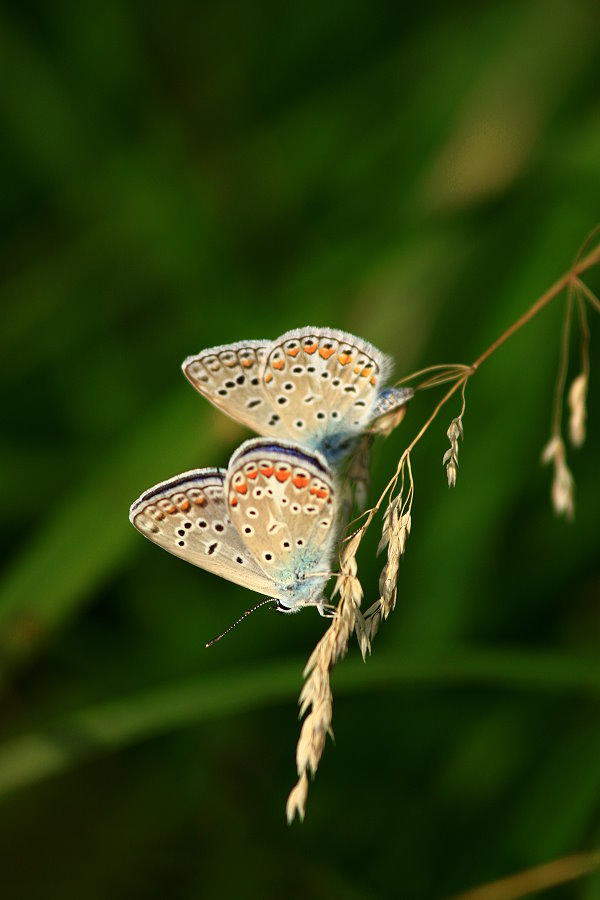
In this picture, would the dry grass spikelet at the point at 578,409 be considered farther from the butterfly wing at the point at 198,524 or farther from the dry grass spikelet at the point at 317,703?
the butterfly wing at the point at 198,524

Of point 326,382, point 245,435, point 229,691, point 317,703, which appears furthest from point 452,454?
point 245,435

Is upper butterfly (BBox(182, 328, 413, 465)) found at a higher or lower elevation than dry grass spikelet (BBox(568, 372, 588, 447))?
higher

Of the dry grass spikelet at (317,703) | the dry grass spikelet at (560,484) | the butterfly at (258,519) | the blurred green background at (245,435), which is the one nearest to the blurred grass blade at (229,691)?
the blurred green background at (245,435)

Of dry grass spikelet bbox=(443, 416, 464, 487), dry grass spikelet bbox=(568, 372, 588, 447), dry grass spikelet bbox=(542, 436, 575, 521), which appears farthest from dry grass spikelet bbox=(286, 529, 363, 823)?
dry grass spikelet bbox=(568, 372, 588, 447)

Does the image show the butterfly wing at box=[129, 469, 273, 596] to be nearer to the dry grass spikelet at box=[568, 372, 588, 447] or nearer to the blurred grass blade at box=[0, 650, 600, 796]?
the blurred grass blade at box=[0, 650, 600, 796]

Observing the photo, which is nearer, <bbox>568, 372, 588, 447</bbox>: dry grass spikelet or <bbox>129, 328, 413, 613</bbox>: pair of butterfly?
<bbox>568, 372, 588, 447</bbox>: dry grass spikelet

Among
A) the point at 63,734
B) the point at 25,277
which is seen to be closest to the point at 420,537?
the point at 63,734
